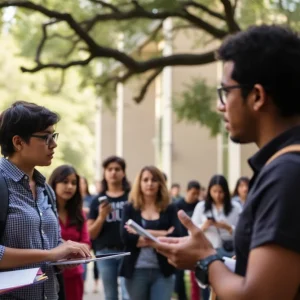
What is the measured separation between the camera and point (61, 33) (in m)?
19.6

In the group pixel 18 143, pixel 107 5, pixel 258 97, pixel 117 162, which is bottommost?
pixel 117 162

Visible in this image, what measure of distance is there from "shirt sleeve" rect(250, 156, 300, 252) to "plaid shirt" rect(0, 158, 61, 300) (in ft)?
6.12

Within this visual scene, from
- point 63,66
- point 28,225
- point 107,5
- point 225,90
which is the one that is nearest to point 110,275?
point 28,225

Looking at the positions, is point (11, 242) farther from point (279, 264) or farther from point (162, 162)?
point (162, 162)

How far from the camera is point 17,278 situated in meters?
3.52

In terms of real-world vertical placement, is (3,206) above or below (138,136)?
above

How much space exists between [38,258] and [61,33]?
16.4 m

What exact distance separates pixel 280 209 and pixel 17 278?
70.6 inches

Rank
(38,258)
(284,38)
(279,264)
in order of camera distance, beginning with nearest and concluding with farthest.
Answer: (279,264)
(284,38)
(38,258)

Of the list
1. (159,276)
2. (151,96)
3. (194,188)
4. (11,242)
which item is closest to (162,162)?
(151,96)

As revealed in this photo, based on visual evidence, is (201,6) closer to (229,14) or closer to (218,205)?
(229,14)

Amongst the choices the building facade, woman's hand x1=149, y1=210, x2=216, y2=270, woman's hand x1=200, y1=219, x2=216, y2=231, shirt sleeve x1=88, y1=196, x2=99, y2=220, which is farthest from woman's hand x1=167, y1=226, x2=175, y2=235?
the building facade

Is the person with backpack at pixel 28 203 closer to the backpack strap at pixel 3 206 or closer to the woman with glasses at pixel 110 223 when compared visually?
the backpack strap at pixel 3 206

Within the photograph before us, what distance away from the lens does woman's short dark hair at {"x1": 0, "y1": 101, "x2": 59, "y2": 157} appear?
404cm
